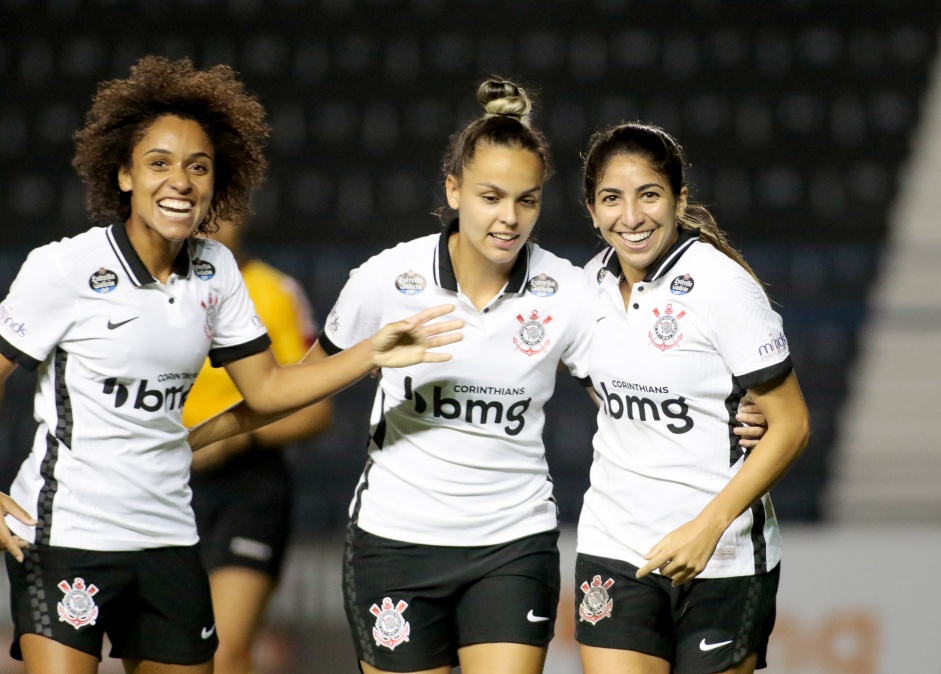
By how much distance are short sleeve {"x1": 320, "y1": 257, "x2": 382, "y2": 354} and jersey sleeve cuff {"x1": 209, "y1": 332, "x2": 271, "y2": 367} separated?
17 centimetres

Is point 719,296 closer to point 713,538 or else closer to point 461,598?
point 713,538

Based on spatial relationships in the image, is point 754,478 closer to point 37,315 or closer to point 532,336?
point 532,336

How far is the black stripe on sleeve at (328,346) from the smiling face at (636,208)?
2.27 ft

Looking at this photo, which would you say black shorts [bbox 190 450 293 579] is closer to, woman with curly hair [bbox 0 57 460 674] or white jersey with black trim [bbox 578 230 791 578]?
woman with curly hair [bbox 0 57 460 674]

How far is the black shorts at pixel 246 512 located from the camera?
3814 millimetres

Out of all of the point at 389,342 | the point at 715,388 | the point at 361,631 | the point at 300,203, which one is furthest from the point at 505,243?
the point at 300,203

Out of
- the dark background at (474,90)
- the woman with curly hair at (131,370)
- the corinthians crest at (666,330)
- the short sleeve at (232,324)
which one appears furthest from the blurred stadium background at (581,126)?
the corinthians crest at (666,330)

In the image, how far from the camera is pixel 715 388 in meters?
2.77

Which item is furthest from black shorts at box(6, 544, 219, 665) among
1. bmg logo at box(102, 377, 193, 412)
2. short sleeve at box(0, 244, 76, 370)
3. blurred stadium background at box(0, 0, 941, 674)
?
blurred stadium background at box(0, 0, 941, 674)

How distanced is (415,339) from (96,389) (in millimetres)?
684

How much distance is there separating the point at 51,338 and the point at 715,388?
1404 millimetres

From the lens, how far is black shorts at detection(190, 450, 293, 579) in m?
3.81

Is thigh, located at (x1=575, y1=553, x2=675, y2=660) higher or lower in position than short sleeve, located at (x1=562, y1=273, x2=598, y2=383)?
lower

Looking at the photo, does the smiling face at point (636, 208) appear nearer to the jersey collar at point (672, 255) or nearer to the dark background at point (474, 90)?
the jersey collar at point (672, 255)
